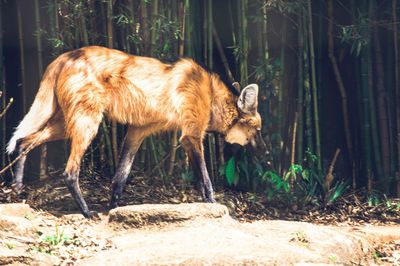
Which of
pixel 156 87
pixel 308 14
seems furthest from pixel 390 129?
pixel 156 87

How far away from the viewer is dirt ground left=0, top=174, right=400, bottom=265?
3818 millimetres

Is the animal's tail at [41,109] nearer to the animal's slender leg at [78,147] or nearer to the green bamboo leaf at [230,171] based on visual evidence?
the animal's slender leg at [78,147]

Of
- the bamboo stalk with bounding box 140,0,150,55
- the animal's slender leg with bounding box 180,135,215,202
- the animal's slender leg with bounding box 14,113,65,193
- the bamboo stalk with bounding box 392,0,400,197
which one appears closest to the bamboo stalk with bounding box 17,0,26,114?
the animal's slender leg with bounding box 14,113,65,193

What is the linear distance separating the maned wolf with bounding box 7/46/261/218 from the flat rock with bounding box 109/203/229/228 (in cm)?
58

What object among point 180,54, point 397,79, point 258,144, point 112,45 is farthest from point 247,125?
point 397,79

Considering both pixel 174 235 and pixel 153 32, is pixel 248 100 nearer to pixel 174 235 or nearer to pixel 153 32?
pixel 153 32

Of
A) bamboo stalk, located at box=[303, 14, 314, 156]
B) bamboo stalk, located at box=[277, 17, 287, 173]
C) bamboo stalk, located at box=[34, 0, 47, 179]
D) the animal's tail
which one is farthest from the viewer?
bamboo stalk, located at box=[277, 17, 287, 173]

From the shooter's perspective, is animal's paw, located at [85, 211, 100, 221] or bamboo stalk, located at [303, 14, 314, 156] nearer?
animal's paw, located at [85, 211, 100, 221]

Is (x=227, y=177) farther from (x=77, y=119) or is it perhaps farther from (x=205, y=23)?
(x=77, y=119)

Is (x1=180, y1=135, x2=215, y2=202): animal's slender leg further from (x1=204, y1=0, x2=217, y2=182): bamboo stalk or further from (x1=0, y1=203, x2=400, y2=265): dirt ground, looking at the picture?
(x1=204, y1=0, x2=217, y2=182): bamboo stalk

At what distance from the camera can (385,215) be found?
585 cm

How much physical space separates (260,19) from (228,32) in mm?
450

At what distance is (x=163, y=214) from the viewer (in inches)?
174

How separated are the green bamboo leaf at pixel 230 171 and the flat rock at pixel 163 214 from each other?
164 centimetres
